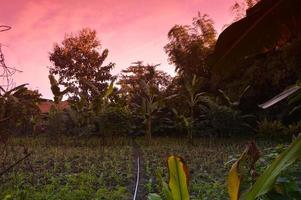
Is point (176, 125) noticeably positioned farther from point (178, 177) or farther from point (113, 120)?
point (178, 177)

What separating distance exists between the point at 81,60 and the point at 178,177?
20587mm

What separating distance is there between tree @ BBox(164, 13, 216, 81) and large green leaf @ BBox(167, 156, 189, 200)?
556 inches

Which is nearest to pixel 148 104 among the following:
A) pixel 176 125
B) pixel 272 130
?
pixel 176 125

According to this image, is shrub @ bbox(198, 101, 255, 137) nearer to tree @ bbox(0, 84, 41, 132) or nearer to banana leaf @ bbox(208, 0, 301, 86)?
tree @ bbox(0, 84, 41, 132)

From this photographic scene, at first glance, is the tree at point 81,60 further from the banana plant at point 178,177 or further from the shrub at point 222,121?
the banana plant at point 178,177

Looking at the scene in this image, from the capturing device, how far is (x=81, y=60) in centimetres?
2162

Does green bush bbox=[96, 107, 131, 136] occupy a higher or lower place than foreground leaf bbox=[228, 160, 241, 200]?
higher

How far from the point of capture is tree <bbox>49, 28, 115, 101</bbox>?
70.2 ft

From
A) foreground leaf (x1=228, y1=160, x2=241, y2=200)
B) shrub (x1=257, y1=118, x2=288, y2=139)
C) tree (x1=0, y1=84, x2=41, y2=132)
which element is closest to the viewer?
foreground leaf (x1=228, y1=160, x2=241, y2=200)

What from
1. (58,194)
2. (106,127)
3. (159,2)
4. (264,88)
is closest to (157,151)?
(106,127)

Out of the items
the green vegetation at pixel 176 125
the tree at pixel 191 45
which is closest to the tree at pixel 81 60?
the green vegetation at pixel 176 125

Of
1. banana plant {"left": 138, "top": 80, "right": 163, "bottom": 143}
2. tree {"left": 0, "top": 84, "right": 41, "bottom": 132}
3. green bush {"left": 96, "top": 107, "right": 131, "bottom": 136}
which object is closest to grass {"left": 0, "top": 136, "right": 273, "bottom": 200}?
tree {"left": 0, "top": 84, "right": 41, "bottom": 132}

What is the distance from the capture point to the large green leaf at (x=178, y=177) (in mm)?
1426

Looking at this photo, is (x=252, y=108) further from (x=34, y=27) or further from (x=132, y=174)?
(x=34, y=27)
